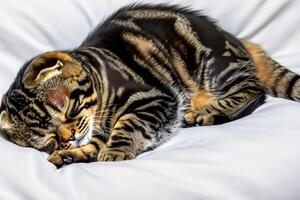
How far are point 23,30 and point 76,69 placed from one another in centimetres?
34

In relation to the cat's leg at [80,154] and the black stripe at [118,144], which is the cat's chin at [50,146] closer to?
the cat's leg at [80,154]

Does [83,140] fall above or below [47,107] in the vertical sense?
below

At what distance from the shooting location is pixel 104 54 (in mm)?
1594

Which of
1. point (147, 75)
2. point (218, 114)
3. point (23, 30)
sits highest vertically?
point (23, 30)

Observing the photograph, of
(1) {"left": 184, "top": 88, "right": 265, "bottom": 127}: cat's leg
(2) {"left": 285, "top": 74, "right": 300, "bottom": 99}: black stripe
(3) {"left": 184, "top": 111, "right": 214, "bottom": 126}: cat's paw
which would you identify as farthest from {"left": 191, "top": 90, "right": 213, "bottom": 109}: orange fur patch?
(2) {"left": 285, "top": 74, "right": 300, "bottom": 99}: black stripe

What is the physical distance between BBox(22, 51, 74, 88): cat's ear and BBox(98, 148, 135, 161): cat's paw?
0.23 m

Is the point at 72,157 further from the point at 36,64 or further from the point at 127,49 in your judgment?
the point at 127,49

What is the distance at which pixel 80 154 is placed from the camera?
1413 millimetres

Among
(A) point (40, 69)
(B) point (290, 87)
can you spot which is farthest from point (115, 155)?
(B) point (290, 87)

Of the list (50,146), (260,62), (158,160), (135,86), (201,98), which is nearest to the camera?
(158,160)

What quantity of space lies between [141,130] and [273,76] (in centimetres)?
51

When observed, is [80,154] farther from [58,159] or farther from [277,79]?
[277,79]

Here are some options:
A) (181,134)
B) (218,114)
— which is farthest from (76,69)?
(218,114)

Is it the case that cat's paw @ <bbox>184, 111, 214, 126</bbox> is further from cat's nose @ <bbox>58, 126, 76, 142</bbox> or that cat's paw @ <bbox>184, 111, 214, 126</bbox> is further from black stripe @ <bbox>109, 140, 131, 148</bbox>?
cat's nose @ <bbox>58, 126, 76, 142</bbox>
